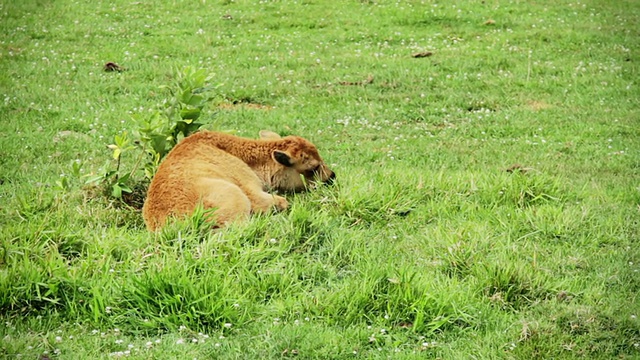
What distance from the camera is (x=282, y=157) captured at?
8.15 metres

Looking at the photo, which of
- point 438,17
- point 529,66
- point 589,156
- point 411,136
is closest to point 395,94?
point 411,136

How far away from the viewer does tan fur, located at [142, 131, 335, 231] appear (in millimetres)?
7195

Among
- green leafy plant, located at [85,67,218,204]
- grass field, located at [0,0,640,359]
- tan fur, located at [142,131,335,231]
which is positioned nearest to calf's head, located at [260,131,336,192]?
tan fur, located at [142,131,335,231]

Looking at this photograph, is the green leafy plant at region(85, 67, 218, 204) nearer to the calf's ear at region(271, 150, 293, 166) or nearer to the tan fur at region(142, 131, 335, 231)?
the tan fur at region(142, 131, 335, 231)

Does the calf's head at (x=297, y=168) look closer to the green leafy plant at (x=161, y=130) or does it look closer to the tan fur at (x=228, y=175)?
the tan fur at (x=228, y=175)

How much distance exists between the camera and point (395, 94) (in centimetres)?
1341

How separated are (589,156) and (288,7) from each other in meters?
10.1

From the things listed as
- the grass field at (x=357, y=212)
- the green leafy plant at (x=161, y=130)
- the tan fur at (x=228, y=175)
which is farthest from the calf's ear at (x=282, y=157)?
the green leafy plant at (x=161, y=130)

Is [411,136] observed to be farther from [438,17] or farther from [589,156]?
[438,17]

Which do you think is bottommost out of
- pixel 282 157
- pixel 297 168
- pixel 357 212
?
pixel 357 212

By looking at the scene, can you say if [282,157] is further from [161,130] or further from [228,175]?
[161,130]

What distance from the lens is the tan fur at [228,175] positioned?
720 cm

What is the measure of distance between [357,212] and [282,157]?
102 cm

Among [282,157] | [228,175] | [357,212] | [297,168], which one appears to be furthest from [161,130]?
[357,212]
